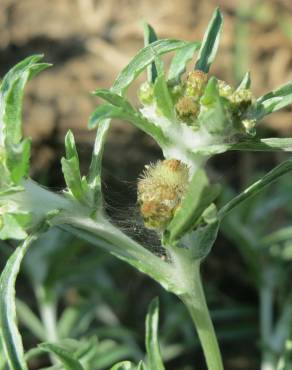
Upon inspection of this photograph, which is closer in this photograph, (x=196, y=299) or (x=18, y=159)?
(x=18, y=159)

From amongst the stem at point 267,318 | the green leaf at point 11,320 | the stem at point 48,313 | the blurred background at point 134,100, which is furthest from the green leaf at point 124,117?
the stem at point 48,313

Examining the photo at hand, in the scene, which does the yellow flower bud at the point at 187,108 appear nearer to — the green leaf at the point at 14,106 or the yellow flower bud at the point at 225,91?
the yellow flower bud at the point at 225,91

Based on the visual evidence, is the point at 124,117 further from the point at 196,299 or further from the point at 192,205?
the point at 196,299

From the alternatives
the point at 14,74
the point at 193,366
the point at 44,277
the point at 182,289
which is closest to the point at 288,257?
the point at 193,366

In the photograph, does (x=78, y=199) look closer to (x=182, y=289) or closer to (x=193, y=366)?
(x=182, y=289)

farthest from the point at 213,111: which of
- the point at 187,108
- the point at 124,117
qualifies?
the point at 124,117
